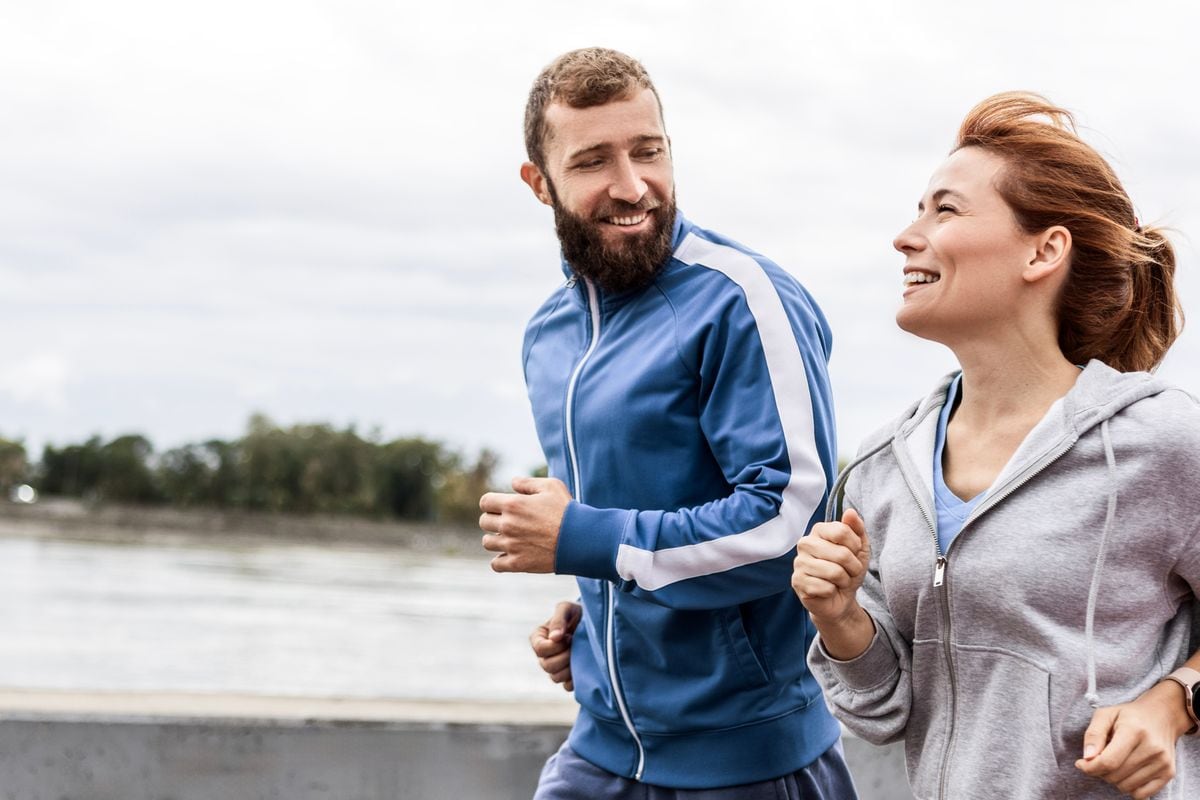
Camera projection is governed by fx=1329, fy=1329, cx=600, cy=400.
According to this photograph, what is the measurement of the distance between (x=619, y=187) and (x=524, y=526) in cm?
64

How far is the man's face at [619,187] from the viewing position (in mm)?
2383

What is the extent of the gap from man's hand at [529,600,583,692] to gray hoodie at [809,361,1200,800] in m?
0.77

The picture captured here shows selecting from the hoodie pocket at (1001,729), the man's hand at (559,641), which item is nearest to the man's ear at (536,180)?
the man's hand at (559,641)

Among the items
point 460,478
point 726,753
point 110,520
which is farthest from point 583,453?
point 110,520

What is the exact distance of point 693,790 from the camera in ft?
7.46

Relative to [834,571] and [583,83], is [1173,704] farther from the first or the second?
[583,83]

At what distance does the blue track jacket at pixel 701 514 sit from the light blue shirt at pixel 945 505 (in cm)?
24

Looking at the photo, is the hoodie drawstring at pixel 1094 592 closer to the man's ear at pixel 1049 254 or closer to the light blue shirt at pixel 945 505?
the light blue shirt at pixel 945 505

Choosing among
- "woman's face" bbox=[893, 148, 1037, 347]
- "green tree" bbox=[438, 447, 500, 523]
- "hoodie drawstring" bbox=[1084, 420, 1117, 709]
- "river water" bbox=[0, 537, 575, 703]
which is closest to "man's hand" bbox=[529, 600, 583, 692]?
"woman's face" bbox=[893, 148, 1037, 347]

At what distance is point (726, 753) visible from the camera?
7.41 ft

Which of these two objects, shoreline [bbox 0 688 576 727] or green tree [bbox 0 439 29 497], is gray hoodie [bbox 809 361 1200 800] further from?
green tree [bbox 0 439 29 497]

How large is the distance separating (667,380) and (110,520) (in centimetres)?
6932

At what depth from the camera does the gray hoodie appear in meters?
1.71

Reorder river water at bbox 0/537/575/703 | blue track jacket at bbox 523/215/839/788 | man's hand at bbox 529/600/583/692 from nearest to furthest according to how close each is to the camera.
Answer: blue track jacket at bbox 523/215/839/788 < man's hand at bbox 529/600/583/692 < river water at bbox 0/537/575/703
